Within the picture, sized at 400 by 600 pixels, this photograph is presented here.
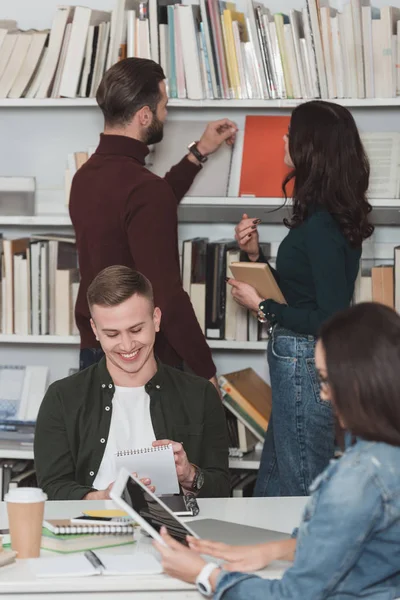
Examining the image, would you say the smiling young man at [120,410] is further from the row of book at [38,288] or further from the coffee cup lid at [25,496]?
the row of book at [38,288]

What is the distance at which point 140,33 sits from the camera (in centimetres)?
292

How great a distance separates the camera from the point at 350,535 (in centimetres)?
116

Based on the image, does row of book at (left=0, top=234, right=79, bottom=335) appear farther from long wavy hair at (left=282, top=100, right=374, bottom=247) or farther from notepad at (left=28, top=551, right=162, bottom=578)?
notepad at (left=28, top=551, right=162, bottom=578)

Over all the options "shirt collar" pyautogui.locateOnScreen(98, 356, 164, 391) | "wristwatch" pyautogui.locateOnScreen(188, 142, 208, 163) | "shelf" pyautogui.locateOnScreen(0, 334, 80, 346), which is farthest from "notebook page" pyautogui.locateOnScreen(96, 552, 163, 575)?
"wristwatch" pyautogui.locateOnScreen(188, 142, 208, 163)

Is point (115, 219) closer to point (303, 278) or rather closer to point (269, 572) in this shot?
point (303, 278)

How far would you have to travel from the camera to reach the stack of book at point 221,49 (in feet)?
9.23

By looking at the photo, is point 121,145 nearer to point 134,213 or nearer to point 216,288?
point 134,213

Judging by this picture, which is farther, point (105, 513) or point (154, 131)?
point (154, 131)

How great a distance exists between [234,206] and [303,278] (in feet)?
1.87

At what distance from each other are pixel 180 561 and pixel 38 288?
1.88 metres

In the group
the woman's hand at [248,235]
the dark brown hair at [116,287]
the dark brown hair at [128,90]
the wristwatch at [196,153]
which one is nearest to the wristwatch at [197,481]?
the dark brown hair at [116,287]

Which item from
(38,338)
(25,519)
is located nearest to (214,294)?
(38,338)

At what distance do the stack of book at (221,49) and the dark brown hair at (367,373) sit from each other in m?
1.78

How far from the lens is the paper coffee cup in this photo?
141 centimetres
